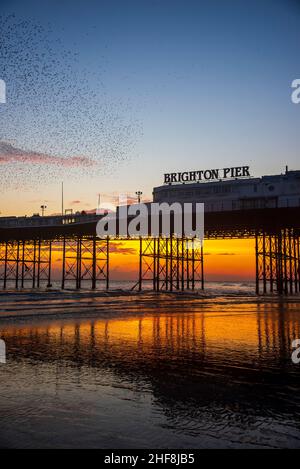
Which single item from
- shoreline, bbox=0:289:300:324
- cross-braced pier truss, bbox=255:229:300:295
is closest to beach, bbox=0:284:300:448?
shoreline, bbox=0:289:300:324

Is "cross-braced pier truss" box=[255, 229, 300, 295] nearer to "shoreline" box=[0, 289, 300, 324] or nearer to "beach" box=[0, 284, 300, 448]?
"shoreline" box=[0, 289, 300, 324]

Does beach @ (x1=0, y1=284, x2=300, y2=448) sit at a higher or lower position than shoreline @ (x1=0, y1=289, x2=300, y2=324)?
higher

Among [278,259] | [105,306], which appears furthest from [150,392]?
[278,259]

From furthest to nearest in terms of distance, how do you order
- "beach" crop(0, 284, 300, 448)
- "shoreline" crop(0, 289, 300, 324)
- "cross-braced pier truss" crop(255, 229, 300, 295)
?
"cross-braced pier truss" crop(255, 229, 300, 295) < "shoreline" crop(0, 289, 300, 324) < "beach" crop(0, 284, 300, 448)

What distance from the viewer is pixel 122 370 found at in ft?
31.5

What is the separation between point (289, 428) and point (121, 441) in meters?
2.33

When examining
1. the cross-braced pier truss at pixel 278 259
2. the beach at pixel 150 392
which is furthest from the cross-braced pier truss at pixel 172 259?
the beach at pixel 150 392

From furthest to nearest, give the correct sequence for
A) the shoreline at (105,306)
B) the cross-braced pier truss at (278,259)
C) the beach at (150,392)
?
the cross-braced pier truss at (278,259), the shoreline at (105,306), the beach at (150,392)

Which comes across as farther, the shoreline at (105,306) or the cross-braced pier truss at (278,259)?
the cross-braced pier truss at (278,259)

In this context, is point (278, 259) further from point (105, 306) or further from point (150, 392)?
point (150, 392)

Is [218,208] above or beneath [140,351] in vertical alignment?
above

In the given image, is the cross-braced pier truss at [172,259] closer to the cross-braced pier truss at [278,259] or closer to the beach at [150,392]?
the cross-braced pier truss at [278,259]
